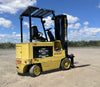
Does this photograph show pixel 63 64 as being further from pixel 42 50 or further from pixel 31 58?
pixel 31 58

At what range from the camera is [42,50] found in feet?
22.3

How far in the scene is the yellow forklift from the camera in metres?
6.45

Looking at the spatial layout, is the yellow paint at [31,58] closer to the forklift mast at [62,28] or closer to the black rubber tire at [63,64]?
the black rubber tire at [63,64]

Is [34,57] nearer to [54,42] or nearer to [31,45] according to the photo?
[31,45]

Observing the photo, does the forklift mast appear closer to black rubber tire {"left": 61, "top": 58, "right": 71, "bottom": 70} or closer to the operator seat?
black rubber tire {"left": 61, "top": 58, "right": 71, "bottom": 70}

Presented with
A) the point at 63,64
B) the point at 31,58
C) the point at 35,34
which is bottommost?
the point at 63,64

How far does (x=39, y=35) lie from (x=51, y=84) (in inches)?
117

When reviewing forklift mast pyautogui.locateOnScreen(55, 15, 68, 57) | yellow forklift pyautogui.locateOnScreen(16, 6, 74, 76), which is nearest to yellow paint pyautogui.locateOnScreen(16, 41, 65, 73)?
yellow forklift pyautogui.locateOnScreen(16, 6, 74, 76)

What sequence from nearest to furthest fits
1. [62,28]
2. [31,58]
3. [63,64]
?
[31,58] < [63,64] < [62,28]

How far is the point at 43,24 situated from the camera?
7.87 meters

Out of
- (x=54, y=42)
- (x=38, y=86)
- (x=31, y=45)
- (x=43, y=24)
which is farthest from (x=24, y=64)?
(x=43, y=24)

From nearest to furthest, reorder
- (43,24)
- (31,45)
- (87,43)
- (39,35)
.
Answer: (31,45)
(39,35)
(43,24)
(87,43)

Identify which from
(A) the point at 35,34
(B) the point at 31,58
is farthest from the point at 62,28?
(B) the point at 31,58

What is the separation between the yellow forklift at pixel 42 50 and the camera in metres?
6.45
